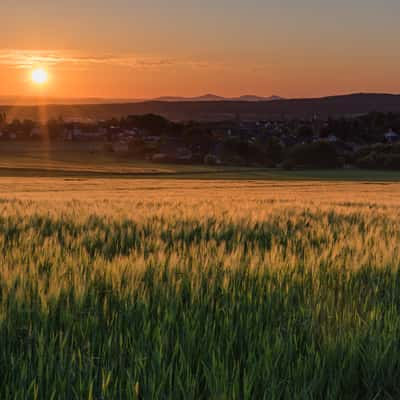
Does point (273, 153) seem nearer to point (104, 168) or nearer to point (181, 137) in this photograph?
point (181, 137)

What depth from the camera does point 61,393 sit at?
6.57 ft

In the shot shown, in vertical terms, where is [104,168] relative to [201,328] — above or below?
below

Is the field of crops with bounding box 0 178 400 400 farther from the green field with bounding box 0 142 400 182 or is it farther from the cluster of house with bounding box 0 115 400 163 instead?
the cluster of house with bounding box 0 115 400 163

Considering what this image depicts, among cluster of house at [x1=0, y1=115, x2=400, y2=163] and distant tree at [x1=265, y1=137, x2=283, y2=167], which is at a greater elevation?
cluster of house at [x1=0, y1=115, x2=400, y2=163]

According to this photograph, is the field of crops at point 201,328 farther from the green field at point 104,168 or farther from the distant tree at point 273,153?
the distant tree at point 273,153

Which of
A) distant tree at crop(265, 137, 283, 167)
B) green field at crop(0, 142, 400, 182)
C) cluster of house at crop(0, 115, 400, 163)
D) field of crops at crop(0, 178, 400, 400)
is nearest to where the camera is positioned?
field of crops at crop(0, 178, 400, 400)

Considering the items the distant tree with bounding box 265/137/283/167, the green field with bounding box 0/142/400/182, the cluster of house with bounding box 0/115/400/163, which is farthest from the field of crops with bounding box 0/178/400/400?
the distant tree with bounding box 265/137/283/167

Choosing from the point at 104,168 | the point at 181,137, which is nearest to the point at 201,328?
the point at 104,168

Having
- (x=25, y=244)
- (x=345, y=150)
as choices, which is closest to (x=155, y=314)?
(x=25, y=244)

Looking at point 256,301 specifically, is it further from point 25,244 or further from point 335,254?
point 25,244

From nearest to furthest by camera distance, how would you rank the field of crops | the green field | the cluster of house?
the field of crops, the green field, the cluster of house

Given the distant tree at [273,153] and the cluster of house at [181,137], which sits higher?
the cluster of house at [181,137]

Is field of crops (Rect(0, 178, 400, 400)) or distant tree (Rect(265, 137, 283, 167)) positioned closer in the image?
field of crops (Rect(0, 178, 400, 400))

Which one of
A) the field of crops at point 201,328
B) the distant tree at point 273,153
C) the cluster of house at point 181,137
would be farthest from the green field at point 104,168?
the field of crops at point 201,328
